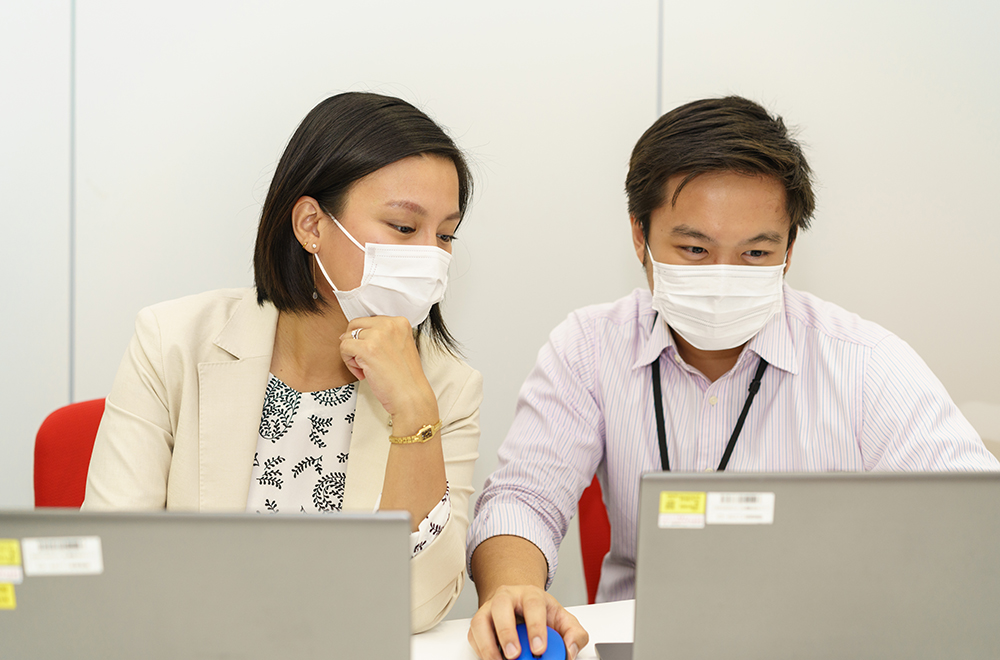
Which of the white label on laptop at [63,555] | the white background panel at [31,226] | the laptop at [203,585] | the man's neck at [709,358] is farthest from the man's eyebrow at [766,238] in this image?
the white background panel at [31,226]

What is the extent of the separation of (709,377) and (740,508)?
3.09 ft

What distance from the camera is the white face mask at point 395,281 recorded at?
1462mm

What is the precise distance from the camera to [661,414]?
160cm

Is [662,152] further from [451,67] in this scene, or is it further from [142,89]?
[142,89]

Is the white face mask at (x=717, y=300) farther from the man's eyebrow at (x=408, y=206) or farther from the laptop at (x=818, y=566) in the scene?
the laptop at (x=818, y=566)

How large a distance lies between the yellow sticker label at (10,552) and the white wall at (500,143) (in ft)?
5.69

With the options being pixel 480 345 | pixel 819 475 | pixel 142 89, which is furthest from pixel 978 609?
pixel 142 89

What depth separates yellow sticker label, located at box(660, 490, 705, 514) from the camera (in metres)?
0.73

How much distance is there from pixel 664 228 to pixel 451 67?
3.51 feet

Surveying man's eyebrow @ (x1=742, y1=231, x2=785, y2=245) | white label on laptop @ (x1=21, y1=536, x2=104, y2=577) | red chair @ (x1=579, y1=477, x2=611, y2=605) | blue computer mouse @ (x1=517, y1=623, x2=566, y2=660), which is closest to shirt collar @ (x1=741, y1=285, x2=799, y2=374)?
Result: man's eyebrow @ (x1=742, y1=231, x2=785, y2=245)

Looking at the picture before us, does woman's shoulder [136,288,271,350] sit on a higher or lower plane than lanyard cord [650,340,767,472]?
higher

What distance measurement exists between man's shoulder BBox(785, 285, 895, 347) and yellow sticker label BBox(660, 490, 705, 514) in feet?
3.28

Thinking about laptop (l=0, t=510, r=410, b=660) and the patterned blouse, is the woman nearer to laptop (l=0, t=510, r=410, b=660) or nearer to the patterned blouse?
the patterned blouse

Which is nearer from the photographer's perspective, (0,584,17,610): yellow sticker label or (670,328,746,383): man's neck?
(0,584,17,610): yellow sticker label
